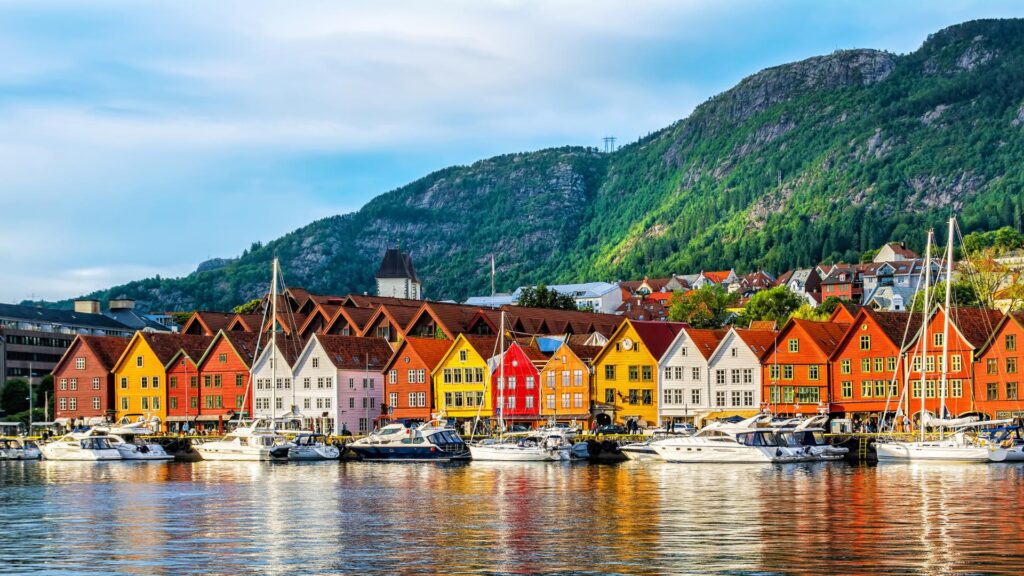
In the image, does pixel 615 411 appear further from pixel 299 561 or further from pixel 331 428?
pixel 299 561

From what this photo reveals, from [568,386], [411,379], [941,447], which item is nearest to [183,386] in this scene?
[411,379]

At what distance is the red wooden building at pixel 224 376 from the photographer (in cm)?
14388

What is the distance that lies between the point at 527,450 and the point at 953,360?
38010 millimetres

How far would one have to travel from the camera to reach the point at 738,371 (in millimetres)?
124875

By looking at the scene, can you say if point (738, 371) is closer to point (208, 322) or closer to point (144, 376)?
point (144, 376)

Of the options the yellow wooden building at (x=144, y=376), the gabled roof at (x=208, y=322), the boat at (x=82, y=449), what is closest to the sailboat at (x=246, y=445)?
the boat at (x=82, y=449)

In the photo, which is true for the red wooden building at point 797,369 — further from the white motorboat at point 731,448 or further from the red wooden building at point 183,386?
the red wooden building at point 183,386

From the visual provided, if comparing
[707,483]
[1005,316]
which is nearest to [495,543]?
[707,483]

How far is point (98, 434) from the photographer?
126500 millimetres

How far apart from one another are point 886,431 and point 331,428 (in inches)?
2174

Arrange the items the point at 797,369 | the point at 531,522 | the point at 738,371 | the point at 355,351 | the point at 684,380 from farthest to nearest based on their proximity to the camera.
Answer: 1. the point at 355,351
2. the point at 684,380
3. the point at 738,371
4. the point at 797,369
5. the point at 531,522

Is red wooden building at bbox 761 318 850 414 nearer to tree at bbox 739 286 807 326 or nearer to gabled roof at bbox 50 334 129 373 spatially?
tree at bbox 739 286 807 326

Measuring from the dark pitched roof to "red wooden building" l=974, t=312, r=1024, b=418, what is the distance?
28.3 m

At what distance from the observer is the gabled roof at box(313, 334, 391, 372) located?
137750mm
